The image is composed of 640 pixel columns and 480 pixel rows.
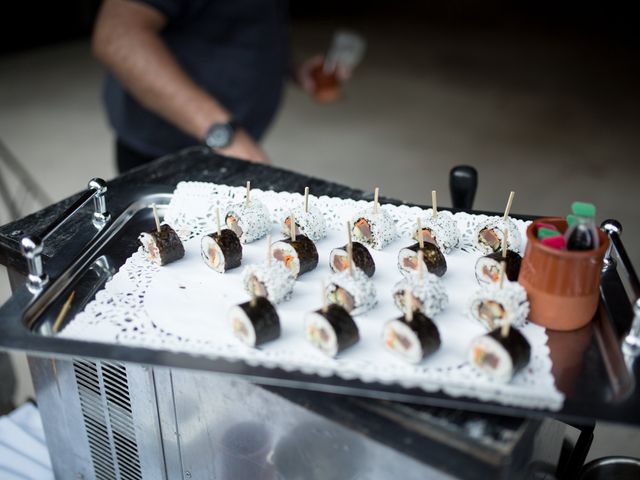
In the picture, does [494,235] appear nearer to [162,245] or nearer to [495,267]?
[495,267]

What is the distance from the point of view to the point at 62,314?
3.87 ft

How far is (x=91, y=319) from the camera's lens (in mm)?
1157

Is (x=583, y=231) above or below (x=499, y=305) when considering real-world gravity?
above

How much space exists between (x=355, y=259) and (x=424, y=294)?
188 millimetres

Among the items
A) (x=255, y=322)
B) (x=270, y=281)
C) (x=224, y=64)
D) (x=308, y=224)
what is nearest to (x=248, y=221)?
(x=308, y=224)

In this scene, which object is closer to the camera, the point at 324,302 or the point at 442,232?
the point at 324,302

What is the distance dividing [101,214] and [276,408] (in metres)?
0.65

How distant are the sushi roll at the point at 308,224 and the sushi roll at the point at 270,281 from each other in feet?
0.56

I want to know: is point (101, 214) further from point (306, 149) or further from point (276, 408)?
point (306, 149)

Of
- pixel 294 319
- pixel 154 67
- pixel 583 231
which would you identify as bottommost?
pixel 294 319

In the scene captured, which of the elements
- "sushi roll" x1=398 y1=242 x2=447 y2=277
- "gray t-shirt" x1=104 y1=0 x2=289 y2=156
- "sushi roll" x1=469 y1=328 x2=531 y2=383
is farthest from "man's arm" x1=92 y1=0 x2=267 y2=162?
"sushi roll" x1=469 y1=328 x2=531 y2=383

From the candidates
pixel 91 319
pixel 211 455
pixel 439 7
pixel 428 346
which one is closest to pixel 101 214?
pixel 91 319

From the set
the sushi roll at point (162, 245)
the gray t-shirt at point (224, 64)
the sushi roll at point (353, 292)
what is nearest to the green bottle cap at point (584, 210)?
the sushi roll at point (353, 292)

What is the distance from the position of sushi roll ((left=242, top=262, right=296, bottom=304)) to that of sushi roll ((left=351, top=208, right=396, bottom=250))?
0.23 m
